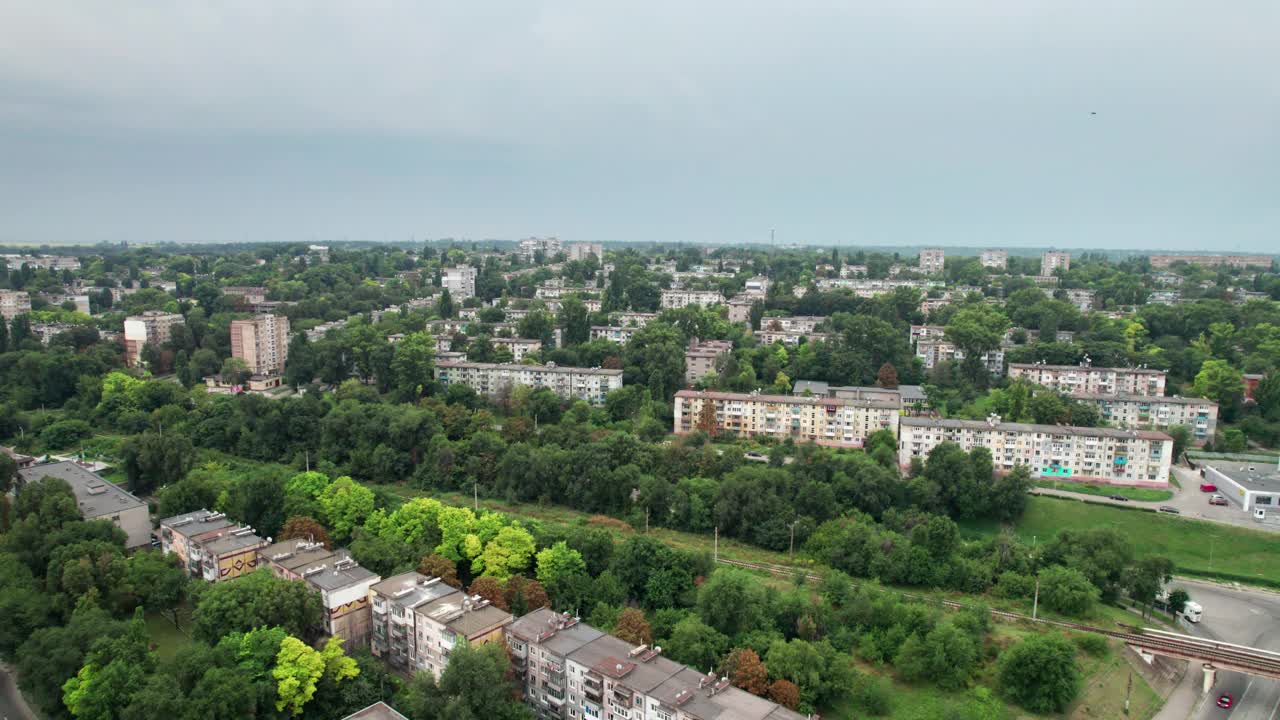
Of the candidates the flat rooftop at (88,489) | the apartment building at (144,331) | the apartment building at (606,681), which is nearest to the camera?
the apartment building at (606,681)

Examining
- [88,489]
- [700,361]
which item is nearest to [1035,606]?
[700,361]

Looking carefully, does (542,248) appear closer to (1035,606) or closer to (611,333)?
(611,333)

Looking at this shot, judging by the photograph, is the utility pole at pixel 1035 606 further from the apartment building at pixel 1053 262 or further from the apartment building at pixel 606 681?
the apartment building at pixel 1053 262

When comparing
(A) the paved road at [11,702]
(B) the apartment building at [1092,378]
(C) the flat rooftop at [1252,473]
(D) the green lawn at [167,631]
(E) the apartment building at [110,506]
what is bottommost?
(A) the paved road at [11,702]

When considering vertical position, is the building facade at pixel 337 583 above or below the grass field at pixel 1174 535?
above

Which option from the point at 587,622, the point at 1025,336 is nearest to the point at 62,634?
the point at 587,622

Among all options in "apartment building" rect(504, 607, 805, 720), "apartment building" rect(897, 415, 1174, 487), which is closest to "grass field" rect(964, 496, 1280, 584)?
"apartment building" rect(897, 415, 1174, 487)

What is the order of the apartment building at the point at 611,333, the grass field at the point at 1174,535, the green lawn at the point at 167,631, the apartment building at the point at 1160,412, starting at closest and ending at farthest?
the green lawn at the point at 167,631, the grass field at the point at 1174,535, the apartment building at the point at 1160,412, the apartment building at the point at 611,333

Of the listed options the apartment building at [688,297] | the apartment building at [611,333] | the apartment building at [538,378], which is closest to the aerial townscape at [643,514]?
the apartment building at [538,378]
